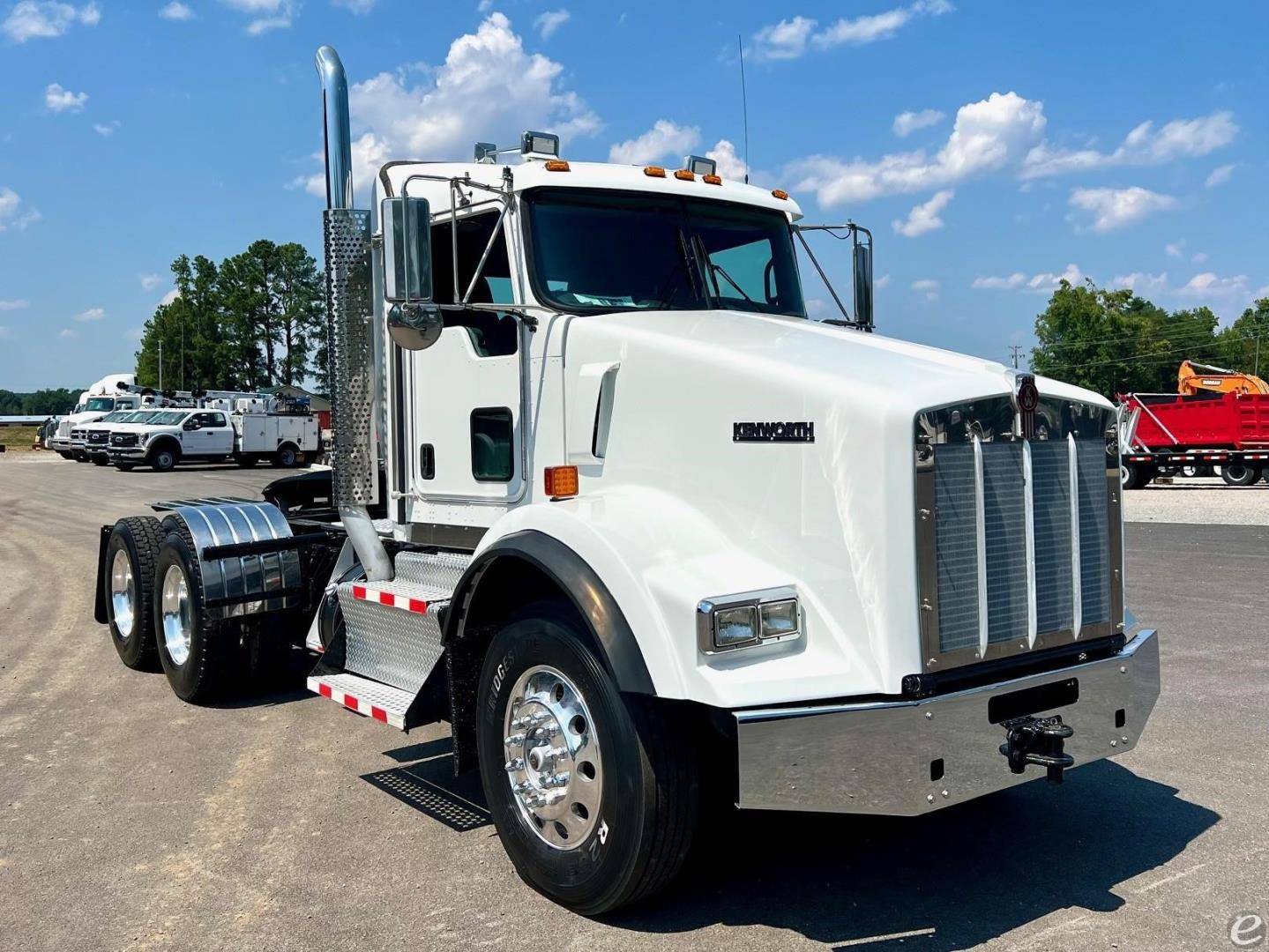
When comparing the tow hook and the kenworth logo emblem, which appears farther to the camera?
the kenworth logo emblem

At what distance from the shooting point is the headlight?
11.2 feet

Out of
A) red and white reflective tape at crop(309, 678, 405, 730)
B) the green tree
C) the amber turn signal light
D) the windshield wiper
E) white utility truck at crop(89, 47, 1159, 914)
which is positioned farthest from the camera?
the green tree

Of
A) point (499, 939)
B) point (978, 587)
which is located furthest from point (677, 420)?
point (499, 939)

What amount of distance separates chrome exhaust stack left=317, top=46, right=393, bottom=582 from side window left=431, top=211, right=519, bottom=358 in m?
0.74

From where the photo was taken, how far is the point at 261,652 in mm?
6812

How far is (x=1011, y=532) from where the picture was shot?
378 centimetres

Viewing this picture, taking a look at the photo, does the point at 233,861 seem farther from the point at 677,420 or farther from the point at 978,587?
the point at 978,587

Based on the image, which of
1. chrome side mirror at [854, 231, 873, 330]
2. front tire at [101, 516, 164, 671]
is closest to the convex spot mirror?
chrome side mirror at [854, 231, 873, 330]

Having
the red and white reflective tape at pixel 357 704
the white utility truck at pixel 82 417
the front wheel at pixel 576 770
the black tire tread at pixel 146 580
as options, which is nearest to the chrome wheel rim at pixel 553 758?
the front wheel at pixel 576 770

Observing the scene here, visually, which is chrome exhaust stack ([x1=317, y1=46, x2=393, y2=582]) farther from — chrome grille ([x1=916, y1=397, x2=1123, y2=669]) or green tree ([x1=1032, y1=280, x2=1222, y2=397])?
green tree ([x1=1032, y1=280, x2=1222, y2=397])

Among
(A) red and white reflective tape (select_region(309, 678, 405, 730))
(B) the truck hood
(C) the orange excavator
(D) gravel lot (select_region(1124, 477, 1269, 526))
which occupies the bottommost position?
(D) gravel lot (select_region(1124, 477, 1269, 526))

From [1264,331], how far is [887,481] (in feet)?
339

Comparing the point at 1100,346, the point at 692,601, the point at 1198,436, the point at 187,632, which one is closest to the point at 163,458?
the point at 1198,436

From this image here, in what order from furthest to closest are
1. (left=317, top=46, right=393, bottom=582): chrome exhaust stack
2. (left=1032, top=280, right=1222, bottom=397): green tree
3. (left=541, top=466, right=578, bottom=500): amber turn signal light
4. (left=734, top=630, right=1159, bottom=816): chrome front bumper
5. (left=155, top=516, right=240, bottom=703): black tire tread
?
(left=1032, top=280, right=1222, bottom=397): green tree, (left=155, top=516, right=240, bottom=703): black tire tread, (left=317, top=46, right=393, bottom=582): chrome exhaust stack, (left=541, top=466, right=578, bottom=500): amber turn signal light, (left=734, top=630, right=1159, bottom=816): chrome front bumper
